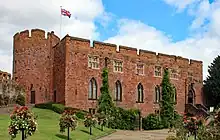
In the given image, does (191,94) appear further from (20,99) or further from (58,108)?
(20,99)

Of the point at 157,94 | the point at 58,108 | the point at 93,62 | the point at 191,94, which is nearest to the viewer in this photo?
the point at 58,108

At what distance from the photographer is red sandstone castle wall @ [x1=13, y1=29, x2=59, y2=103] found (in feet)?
150

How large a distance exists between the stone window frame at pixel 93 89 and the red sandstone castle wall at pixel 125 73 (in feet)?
1.30

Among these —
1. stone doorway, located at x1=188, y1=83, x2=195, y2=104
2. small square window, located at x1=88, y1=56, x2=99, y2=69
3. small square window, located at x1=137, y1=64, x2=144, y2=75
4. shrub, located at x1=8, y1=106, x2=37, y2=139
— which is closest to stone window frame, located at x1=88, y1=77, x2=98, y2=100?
small square window, located at x1=88, y1=56, x2=99, y2=69

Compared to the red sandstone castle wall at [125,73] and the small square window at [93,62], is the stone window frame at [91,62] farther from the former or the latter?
the red sandstone castle wall at [125,73]

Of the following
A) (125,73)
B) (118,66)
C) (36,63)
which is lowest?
(125,73)

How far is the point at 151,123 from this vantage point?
1799 inches

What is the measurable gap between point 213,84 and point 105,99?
62.5 ft

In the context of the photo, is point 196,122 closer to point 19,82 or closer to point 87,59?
point 87,59

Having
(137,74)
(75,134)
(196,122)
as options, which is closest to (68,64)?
(137,74)

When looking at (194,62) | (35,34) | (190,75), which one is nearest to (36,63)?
(35,34)

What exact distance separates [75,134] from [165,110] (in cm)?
2493

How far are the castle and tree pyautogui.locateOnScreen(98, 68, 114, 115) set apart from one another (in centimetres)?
53

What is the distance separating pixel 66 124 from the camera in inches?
942
